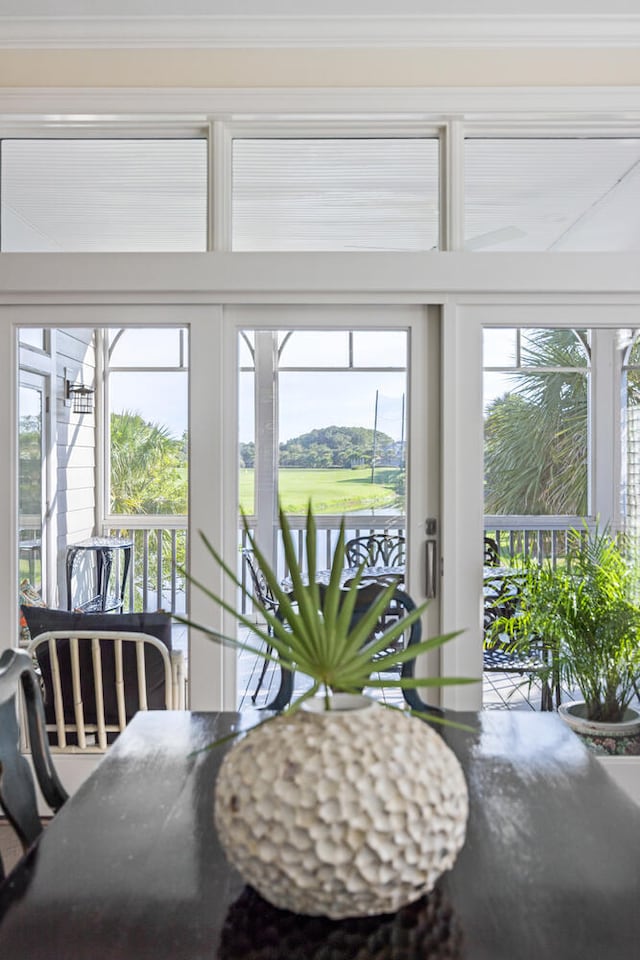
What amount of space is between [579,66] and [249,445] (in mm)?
1993

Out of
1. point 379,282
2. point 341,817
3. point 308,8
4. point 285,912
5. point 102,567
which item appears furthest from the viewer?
point 102,567

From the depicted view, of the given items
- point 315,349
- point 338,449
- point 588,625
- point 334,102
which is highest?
point 334,102

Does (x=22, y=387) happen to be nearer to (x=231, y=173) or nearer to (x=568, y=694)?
(x=231, y=173)

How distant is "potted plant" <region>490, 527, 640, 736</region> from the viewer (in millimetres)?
2980

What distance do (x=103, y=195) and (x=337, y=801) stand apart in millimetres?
2839

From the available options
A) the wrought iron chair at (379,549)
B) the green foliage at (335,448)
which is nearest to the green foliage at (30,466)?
the green foliage at (335,448)

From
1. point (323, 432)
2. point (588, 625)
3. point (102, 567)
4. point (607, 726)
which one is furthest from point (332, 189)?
point (607, 726)

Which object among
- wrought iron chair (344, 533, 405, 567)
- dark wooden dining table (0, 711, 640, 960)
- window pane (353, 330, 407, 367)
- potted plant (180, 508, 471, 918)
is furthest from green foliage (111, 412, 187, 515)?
A: potted plant (180, 508, 471, 918)

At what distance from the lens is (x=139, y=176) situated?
10.2ft

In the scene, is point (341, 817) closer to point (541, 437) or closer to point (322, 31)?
point (541, 437)

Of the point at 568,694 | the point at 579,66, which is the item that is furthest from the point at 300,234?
the point at 568,694

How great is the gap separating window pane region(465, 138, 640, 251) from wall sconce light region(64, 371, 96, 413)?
166 cm

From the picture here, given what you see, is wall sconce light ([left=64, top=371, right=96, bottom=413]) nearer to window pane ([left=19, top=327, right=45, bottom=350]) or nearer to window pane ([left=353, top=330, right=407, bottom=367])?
window pane ([left=19, top=327, right=45, bottom=350])

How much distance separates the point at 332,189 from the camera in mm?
3105
